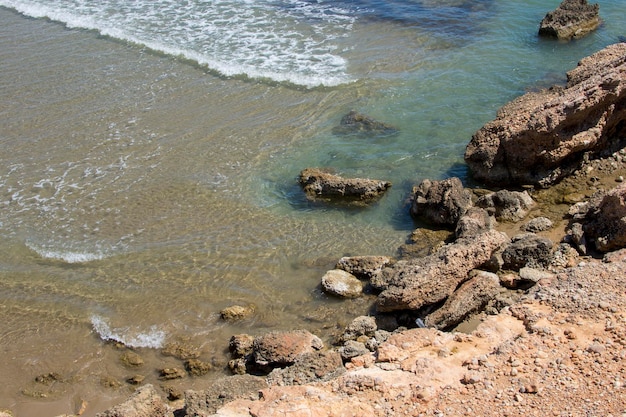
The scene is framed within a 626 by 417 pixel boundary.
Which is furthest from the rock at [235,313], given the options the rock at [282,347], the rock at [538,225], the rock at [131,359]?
the rock at [538,225]

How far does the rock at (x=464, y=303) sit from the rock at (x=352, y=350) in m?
1.06

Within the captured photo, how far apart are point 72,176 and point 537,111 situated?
10035 millimetres

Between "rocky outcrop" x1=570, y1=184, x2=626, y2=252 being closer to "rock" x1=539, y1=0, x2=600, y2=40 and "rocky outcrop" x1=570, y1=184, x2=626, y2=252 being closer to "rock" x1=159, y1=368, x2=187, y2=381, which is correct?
"rock" x1=159, y1=368, x2=187, y2=381

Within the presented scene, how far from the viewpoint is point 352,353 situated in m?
8.13

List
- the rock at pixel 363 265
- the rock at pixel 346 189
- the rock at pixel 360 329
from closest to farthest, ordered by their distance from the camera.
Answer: the rock at pixel 360 329
the rock at pixel 363 265
the rock at pixel 346 189

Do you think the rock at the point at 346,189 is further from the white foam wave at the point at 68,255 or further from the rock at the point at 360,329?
the white foam wave at the point at 68,255

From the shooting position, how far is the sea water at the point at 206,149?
9891mm

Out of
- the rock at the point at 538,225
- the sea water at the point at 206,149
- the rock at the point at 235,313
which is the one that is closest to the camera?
the rock at the point at 235,313

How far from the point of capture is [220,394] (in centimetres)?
762

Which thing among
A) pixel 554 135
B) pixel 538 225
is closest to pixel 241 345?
pixel 538 225

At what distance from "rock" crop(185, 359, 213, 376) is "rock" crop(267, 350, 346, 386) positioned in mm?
1394

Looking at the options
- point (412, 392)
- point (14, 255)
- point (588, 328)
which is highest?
point (588, 328)

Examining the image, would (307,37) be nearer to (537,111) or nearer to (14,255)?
(537,111)

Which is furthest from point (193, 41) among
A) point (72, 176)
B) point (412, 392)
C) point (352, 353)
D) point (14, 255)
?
point (412, 392)
